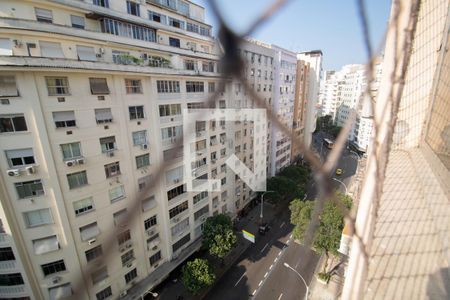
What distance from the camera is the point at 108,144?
12703 millimetres

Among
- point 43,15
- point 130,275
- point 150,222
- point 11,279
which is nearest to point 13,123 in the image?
point 43,15

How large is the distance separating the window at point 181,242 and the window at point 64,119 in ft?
36.3

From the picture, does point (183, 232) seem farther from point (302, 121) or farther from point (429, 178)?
point (302, 121)

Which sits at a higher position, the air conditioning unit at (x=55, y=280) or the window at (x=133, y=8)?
the window at (x=133, y=8)

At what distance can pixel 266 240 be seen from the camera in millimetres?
22016

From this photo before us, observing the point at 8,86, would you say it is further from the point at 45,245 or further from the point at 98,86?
the point at 45,245

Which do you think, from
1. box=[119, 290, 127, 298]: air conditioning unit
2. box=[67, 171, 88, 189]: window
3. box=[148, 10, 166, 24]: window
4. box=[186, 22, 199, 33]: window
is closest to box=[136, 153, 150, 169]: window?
box=[67, 171, 88, 189]: window

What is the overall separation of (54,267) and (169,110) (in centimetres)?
1071

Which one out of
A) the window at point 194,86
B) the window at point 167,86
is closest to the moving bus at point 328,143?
the window at point 194,86

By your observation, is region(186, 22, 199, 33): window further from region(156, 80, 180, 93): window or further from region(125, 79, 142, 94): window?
region(125, 79, 142, 94): window

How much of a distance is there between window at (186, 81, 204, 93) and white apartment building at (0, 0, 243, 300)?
0.11 metres

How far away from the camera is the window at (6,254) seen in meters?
10.7

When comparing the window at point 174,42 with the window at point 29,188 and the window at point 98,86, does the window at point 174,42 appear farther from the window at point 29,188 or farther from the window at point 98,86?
the window at point 29,188

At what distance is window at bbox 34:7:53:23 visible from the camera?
436 inches
